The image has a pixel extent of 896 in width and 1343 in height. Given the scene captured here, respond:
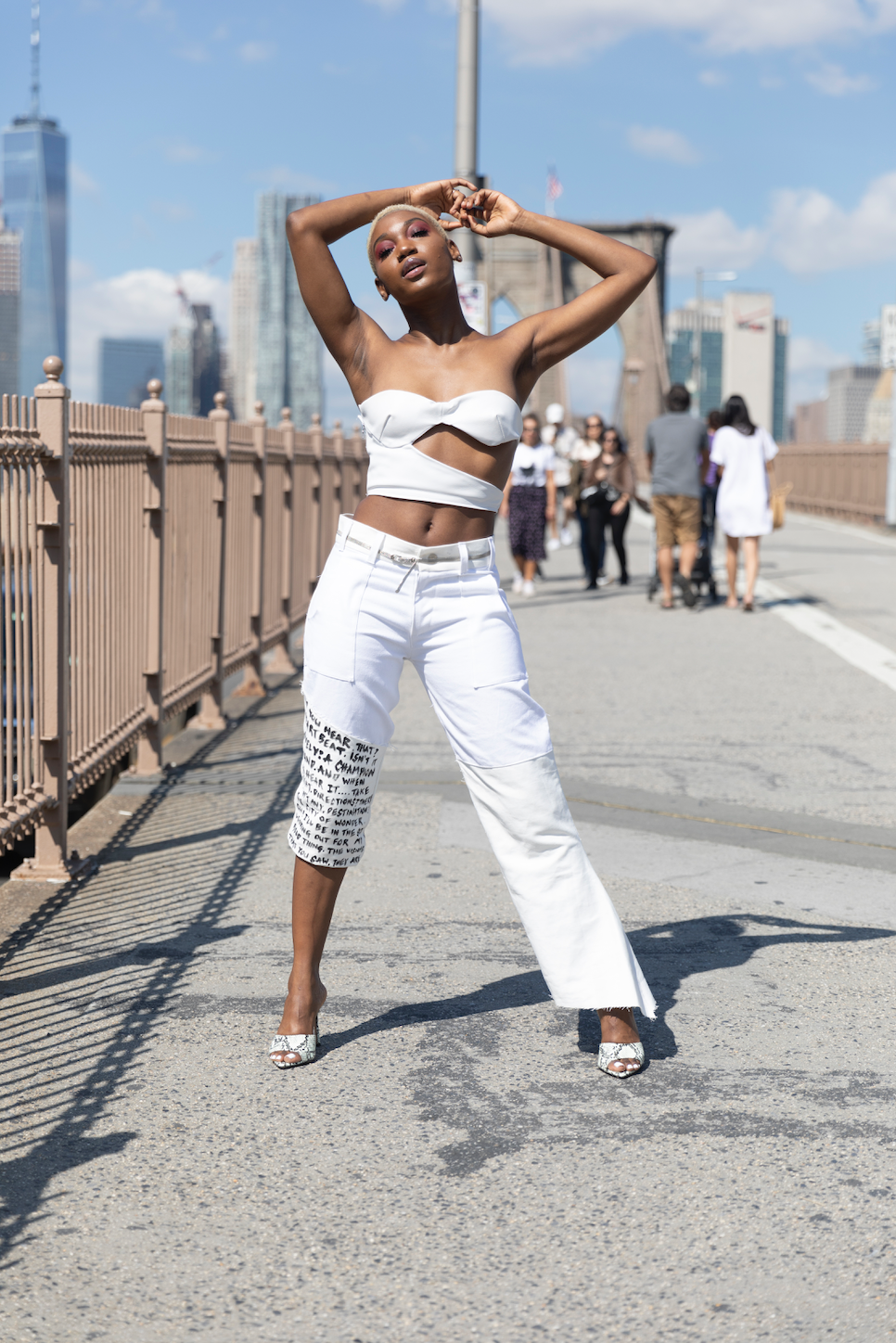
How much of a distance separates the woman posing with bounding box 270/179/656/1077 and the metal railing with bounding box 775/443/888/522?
27526 mm

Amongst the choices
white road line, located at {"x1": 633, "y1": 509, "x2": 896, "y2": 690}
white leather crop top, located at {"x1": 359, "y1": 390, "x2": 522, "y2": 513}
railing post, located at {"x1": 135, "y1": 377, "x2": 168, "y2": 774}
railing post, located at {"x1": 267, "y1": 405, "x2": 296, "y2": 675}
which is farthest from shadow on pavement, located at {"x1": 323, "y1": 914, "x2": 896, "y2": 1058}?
railing post, located at {"x1": 267, "y1": 405, "x2": 296, "y2": 675}

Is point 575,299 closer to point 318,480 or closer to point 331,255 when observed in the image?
point 331,255

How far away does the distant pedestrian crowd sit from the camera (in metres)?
14.0

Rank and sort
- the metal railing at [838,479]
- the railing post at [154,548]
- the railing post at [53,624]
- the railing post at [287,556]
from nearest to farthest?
the railing post at [53,624], the railing post at [154,548], the railing post at [287,556], the metal railing at [838,479]

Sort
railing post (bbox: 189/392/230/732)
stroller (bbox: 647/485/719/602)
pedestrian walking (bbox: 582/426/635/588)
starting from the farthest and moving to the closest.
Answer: pedestrian walking (bbox: 582/426/635/588) → stroller (bbox: 647/485/719/602) → railing post (bbox: 189/392/230/732)

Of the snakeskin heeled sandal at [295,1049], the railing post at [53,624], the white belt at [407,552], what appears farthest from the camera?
the railing post at [53,624]

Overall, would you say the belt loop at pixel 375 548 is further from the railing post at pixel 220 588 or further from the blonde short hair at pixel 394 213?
the railing post at pixel 220 588

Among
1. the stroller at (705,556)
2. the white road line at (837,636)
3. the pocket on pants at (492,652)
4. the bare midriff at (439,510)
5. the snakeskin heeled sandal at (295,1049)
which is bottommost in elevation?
the snakeskin heeled sandal at (295,1049)

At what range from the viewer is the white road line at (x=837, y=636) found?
1074 centimetres

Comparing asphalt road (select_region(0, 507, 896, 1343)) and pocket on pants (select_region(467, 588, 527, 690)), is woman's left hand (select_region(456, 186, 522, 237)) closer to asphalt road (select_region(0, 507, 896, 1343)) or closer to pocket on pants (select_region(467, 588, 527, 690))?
pocket on pants (select_region(467, 588, 527, 690))

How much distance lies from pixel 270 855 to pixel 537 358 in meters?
2.58

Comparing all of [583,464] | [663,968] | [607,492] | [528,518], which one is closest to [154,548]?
[663,968]

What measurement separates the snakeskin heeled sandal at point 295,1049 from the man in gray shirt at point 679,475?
10689mm

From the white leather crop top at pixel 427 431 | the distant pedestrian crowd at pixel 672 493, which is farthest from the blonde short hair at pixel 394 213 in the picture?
the distant pedestrian crowd at pixel 672 493
